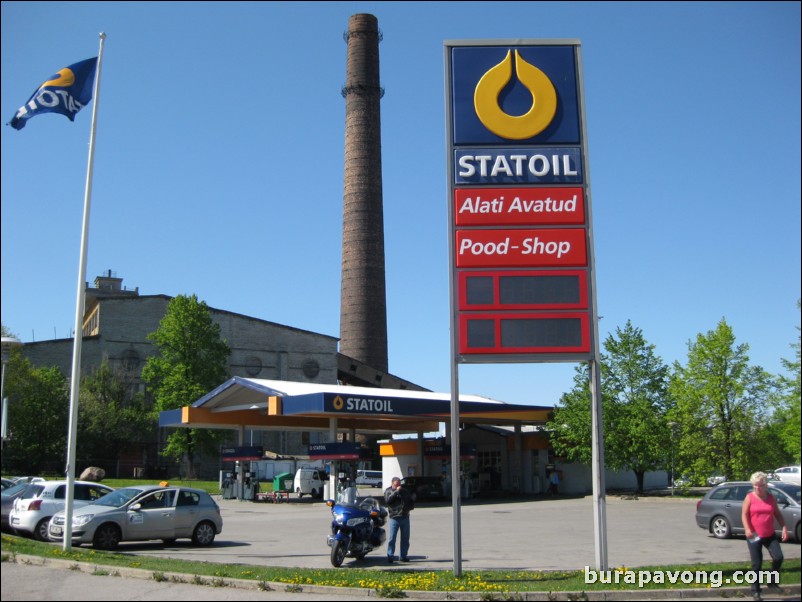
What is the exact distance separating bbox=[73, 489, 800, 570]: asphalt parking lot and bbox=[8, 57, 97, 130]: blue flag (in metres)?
9.40

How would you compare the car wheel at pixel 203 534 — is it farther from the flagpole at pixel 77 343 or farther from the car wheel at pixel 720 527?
the car wheel at pixel 720 527

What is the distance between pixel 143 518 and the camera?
1884 cm

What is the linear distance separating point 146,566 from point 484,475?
37219mm

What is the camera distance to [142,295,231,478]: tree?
58.0 m

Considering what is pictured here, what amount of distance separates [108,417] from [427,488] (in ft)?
95.1

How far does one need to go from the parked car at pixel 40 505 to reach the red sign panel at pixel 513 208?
11.9 meters

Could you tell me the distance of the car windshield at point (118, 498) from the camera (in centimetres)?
1897

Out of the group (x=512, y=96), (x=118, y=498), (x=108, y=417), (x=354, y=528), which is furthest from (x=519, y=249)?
(x=108, y=417)

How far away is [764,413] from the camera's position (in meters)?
35.7

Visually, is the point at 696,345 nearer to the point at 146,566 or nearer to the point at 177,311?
the point at 146,566

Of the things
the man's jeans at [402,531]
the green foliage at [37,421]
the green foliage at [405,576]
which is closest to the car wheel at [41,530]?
the green foliage at [405,576]

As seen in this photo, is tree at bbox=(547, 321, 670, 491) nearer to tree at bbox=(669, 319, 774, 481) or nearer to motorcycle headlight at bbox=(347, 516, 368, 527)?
tree at bbox=(669, 319, 774, 481)

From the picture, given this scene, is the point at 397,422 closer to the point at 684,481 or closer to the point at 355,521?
the point at 684,481

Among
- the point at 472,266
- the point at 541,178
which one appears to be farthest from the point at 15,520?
the point at 541,178
